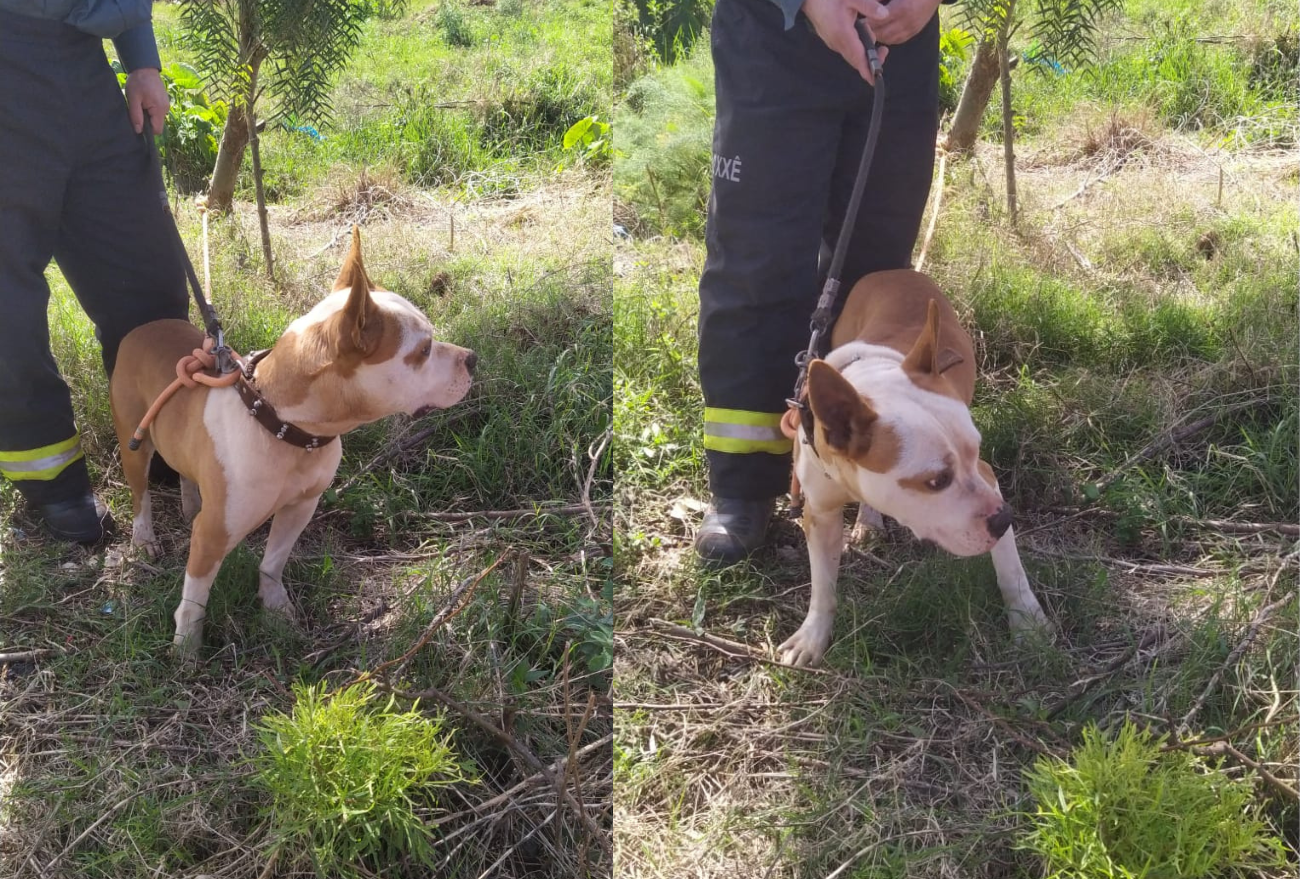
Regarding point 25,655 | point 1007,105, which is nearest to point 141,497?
point 25,655

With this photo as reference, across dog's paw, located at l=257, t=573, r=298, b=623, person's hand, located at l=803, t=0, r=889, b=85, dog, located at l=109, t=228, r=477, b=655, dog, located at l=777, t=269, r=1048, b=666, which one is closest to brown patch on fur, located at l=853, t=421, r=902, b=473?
dog, located at l=777, t=269, r=1048, b=666

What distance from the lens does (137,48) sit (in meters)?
2.83

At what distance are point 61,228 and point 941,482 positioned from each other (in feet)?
7.98

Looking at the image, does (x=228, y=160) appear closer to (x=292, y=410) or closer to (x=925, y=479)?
(x=292, y=410)

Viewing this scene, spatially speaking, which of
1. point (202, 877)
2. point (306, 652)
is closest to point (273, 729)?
point (202, 877)

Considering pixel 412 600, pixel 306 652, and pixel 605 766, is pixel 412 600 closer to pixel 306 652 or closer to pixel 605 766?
pixel 306 652

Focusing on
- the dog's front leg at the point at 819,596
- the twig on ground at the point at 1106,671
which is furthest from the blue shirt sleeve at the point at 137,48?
the twig on ground at the point at 1106,671

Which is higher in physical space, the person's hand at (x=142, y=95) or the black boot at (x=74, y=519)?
the person's hand at (x=142, y=95)

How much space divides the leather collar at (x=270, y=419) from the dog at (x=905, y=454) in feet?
3.70

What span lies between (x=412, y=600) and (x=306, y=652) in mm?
282

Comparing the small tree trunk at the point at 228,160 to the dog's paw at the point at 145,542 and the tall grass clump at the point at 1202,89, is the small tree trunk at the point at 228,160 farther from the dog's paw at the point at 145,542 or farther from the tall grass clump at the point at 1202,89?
the tall grass clump at the point at 1202,89

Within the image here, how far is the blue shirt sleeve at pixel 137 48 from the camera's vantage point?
2.82 metres

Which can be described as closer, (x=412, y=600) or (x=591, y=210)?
(x=412, y=600)

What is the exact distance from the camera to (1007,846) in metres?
1.96
